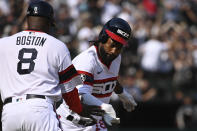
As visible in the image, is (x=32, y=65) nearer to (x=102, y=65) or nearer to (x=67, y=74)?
(x=67, y=74)

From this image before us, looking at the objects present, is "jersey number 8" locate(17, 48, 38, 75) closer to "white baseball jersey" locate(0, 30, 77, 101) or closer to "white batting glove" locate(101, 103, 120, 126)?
"white baseball jersey" locate(0, 30, 77, 101)

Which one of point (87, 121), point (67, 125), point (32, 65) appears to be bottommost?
point (67, 125)

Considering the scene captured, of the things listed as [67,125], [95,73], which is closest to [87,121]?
[67,125]

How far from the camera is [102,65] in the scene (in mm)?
5699

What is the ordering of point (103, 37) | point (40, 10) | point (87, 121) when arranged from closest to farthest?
point (40, 10) < point (87, 121) < point (103, 37)

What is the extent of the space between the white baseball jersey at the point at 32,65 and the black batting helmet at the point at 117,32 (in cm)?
115

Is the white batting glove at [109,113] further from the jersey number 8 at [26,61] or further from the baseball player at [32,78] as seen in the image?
the jersey number 8 at [26,61]

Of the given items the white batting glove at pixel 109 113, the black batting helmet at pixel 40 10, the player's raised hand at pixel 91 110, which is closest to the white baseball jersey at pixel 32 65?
the black batting helmet at pixel 40 10

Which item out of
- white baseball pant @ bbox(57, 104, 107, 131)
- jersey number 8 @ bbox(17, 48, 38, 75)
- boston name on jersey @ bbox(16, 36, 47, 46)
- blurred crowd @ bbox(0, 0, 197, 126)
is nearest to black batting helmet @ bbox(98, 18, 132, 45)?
white baseball pant @ bbox(57, 104, 107, 131)

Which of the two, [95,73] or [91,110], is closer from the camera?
[91,110]

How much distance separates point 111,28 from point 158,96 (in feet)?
26.6

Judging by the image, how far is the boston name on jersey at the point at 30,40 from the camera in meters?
4.40

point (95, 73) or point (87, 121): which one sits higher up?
point (95, 73)

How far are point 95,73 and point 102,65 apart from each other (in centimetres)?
17
